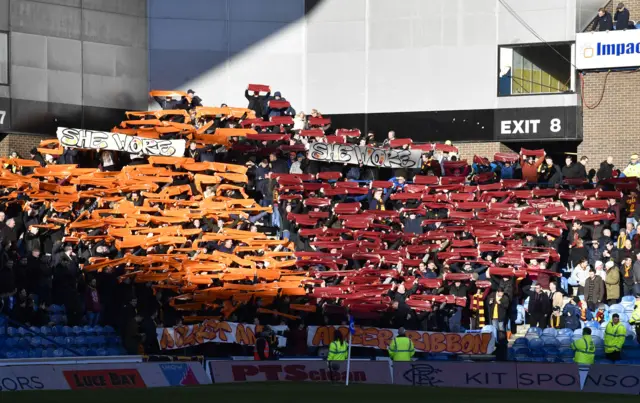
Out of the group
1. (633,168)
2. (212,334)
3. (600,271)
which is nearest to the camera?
(600,271)

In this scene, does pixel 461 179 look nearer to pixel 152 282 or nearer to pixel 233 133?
pixel 233 133

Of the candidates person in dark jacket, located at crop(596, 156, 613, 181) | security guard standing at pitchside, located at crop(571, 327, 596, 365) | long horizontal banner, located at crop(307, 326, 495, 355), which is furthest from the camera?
person in dark jacket, located at crop(596, 156, 613, 181)

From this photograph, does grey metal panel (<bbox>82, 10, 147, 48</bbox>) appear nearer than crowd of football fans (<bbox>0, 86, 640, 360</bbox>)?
No

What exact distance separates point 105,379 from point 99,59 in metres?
19.5

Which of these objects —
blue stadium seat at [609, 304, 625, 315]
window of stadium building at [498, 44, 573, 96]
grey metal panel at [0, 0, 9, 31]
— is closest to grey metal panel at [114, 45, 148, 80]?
grey metal panel at [0, 0, 9, 31]

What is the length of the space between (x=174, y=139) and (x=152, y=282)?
748 centimetres

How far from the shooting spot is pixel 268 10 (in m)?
46.9

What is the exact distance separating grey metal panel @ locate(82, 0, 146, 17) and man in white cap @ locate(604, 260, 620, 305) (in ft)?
68.9

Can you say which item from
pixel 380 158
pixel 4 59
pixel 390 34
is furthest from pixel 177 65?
pixel 380 158

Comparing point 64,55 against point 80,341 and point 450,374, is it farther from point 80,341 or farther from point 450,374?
point 450,374

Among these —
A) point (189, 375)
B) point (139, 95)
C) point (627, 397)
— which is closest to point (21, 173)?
point (139, 95)

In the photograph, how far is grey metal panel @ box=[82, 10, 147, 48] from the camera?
43969 millimetres

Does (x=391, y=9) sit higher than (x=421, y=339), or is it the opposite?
(x=391, y=9)

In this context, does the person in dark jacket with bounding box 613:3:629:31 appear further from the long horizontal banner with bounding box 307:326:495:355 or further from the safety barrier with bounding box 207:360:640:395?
the safety barrier with bounding box 207:360:640:395
